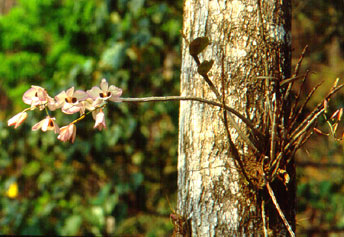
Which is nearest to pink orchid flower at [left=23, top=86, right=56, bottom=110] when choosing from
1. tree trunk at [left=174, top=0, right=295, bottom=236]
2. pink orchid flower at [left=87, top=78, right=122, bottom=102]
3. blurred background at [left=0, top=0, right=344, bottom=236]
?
pink orchid flower at [left=87, top=78, right=122, bottom=102]

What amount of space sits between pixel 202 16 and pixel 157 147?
2064mm

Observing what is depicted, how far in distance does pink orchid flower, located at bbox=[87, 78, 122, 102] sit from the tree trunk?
21 centimetres

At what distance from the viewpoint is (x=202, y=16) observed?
992 mm

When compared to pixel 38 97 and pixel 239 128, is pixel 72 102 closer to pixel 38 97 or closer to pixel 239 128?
pixel 38 97

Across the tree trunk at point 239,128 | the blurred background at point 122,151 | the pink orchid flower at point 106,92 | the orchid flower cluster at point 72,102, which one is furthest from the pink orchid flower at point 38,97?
the blurred background at point 122,151

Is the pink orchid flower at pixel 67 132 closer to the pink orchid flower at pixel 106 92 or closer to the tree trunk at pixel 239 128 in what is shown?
the pink orchid flower at pixel 106 92

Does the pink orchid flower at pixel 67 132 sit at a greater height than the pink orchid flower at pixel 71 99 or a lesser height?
lesser

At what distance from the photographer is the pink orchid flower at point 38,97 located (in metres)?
0.92

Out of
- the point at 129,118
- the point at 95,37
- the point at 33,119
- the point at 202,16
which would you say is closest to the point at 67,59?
A: the point at 95,37

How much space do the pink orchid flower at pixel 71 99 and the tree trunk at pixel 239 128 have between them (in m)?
0.27

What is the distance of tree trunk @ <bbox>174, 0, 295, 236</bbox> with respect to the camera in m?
0.92

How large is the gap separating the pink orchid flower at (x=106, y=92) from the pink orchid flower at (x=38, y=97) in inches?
4.0

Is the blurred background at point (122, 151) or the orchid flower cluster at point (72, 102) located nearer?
the orchid flower cluster at point (72, 102)

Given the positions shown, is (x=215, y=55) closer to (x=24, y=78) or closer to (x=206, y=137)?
(x=206, y=137)
